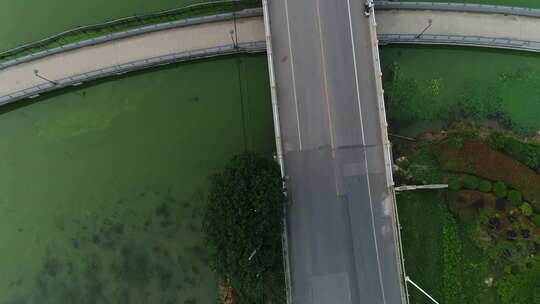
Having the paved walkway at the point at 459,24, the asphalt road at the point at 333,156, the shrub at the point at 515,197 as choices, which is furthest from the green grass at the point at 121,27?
the shrub at the point at 515,197

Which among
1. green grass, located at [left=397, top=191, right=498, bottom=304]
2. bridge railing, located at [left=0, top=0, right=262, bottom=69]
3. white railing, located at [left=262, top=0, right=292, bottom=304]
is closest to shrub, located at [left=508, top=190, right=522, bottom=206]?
green grass, located at [left=397, top=191, right=498, bottom=304]

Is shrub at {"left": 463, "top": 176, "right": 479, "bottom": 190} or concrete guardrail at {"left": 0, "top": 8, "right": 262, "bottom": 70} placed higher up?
concrete guardrail at {"left": 0, "top": 8, "right": 262, "bottom": 70}

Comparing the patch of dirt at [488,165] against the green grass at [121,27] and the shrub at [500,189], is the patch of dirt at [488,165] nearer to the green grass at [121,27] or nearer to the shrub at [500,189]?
the shrub at [500,189]

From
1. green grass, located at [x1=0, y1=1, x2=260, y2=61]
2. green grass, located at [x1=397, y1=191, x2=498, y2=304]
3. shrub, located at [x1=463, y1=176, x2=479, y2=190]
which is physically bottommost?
green grass, located at [x1=397, y1=191, x2=498, y2=304]

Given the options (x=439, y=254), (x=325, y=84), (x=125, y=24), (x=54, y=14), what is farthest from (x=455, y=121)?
(x=54, y=14)

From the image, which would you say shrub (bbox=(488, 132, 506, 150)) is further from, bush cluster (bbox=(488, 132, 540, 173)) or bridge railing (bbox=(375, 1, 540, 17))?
bridge railing (bbox=(375, 1, 540, 17))

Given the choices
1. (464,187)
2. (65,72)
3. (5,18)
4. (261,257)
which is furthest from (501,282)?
(5,18)

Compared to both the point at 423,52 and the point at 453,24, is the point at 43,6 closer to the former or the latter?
the point at 423,52
